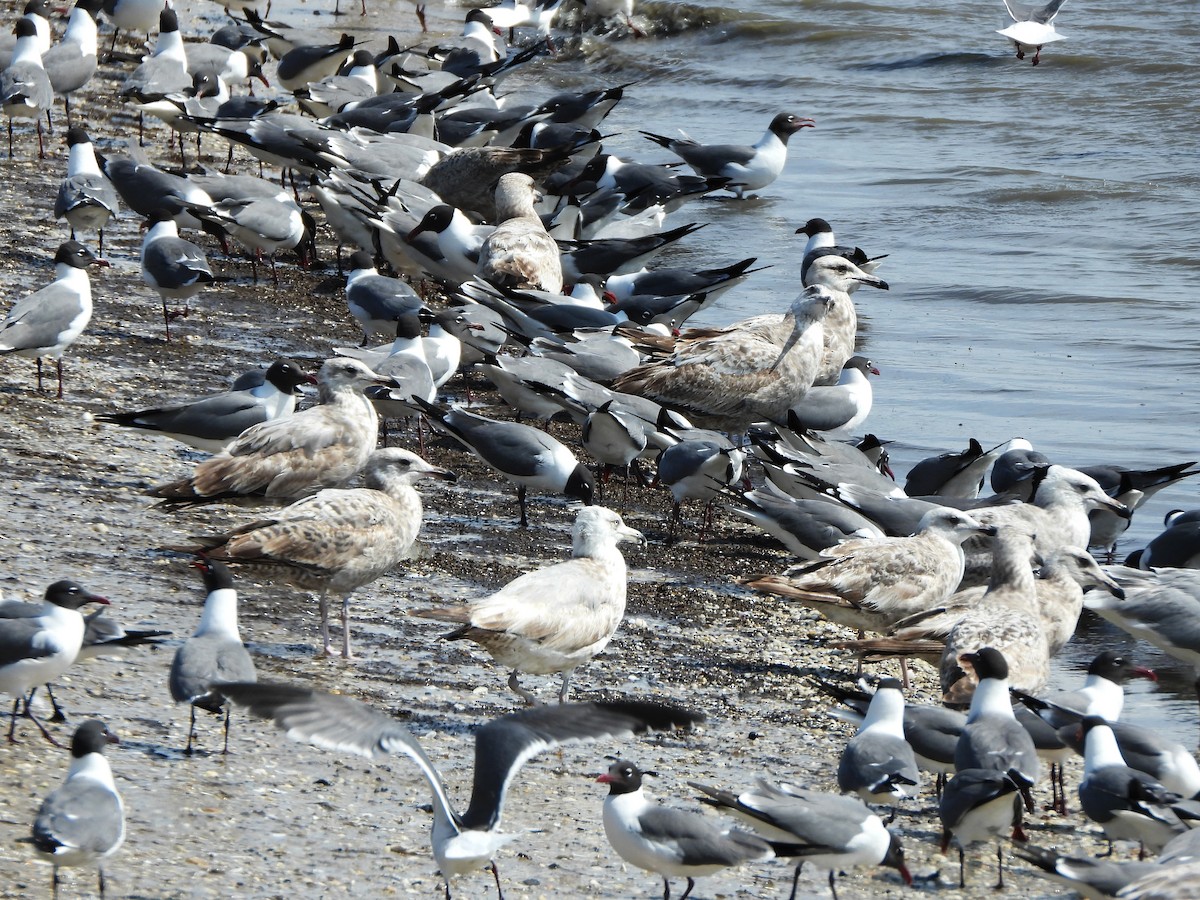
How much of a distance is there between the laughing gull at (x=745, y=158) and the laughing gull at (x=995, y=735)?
11154mm

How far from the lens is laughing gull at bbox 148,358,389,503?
7.59 meters

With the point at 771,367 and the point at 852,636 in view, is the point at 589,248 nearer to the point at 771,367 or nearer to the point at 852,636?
the point at 771,367

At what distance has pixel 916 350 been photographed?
12.6m

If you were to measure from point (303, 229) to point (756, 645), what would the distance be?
6095 mm

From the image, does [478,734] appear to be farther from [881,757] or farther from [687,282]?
[687,282]

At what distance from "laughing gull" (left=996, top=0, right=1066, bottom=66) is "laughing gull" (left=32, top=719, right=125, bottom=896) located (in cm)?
1793

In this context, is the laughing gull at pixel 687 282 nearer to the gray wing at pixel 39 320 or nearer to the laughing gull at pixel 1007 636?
the gray wing at pixel 39 320

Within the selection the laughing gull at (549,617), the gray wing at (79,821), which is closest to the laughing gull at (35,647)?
the gray wing at (79,821)

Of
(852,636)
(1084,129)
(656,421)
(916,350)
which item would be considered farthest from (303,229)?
(1084,129)

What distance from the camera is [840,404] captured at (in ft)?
34.5

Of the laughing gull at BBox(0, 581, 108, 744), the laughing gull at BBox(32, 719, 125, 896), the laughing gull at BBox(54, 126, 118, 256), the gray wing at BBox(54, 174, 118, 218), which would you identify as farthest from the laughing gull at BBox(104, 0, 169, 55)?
the laughing gull at BBox(32, 719, 125, 896)

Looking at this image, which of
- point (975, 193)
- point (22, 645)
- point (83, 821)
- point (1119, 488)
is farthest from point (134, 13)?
point (83, 821)

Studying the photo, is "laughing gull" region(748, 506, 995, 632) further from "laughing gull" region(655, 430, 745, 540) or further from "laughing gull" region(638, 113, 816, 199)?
"laughing gull" region(638, 113, 816, 199)

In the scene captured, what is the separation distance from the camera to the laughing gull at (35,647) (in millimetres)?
5473
